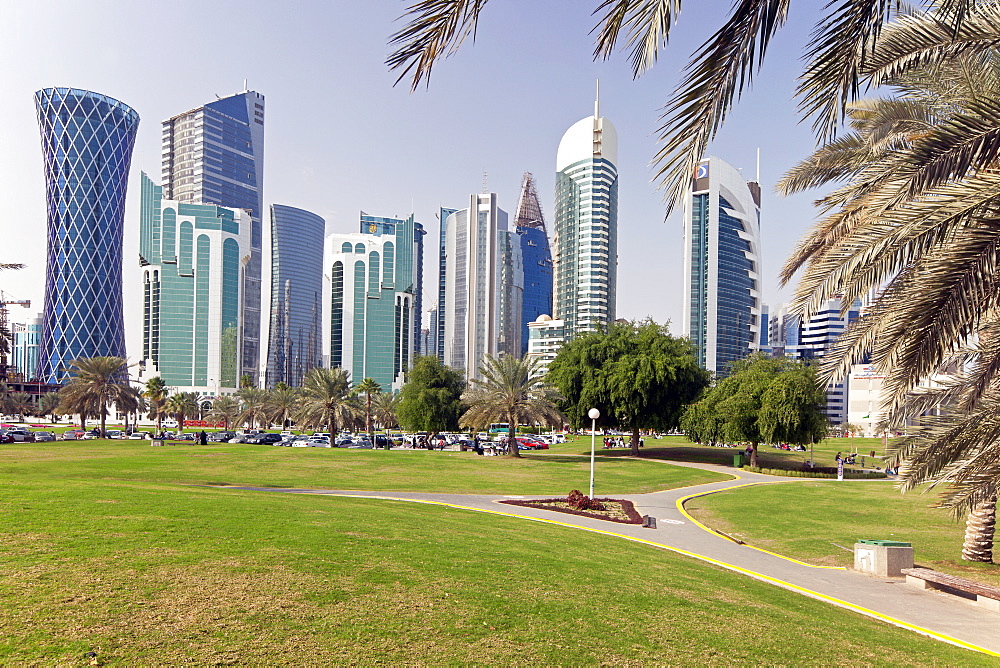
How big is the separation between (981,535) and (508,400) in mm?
33647

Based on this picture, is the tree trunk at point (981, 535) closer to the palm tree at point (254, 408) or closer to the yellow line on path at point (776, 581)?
the yellow line on path at point (776, 581)

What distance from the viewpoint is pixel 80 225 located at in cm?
18000

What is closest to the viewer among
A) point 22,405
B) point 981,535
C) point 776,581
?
point 776,581

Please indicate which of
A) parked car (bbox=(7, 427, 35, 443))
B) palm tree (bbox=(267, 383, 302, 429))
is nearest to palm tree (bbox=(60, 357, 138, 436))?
parked car (bbox=(7, 427, 35, 443))

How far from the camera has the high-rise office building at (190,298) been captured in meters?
187

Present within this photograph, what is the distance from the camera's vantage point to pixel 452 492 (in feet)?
96.6

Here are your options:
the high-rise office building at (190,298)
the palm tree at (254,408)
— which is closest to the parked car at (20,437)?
the palm tree at (254,408)

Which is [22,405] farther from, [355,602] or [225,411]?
[355,602]

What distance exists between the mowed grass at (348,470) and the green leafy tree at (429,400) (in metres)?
11.9

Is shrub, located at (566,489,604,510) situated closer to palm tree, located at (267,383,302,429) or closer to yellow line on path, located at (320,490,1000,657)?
yellow line on path, located at (320,490,1000,657)

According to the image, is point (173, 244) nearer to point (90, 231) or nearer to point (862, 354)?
point (90, 231)

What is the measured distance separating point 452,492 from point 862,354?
2410 centimetres

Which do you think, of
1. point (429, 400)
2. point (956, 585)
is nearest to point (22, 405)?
point (429, 400)

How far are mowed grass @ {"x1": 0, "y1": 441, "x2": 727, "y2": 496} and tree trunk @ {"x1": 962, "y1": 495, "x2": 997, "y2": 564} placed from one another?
17038 millimetres
